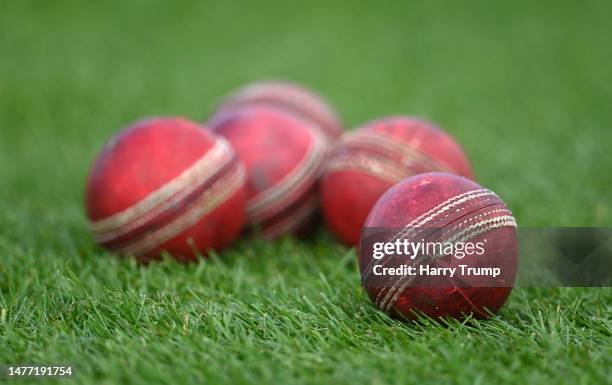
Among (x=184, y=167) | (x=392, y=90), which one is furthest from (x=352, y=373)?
(x=392, y=90)

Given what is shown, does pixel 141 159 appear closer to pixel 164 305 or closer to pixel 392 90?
pixel 164 305

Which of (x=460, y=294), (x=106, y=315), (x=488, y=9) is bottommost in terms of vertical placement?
(x=106, y=315)

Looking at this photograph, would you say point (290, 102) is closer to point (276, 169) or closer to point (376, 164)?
point (276, 169)

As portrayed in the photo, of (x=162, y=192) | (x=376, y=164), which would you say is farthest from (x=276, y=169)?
(x=162, y=192)

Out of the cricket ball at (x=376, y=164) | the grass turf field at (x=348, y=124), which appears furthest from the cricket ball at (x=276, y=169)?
the cricket ball at (x=376, y=164)

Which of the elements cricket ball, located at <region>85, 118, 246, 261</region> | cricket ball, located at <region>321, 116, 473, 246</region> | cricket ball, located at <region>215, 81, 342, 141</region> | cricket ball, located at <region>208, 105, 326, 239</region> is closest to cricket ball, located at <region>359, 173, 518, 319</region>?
cricket ball, located at <region>321, 116, 473, 246</region>

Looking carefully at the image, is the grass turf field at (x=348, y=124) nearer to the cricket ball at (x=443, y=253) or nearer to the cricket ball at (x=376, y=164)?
the cricket ball at (x=443, y=253)
